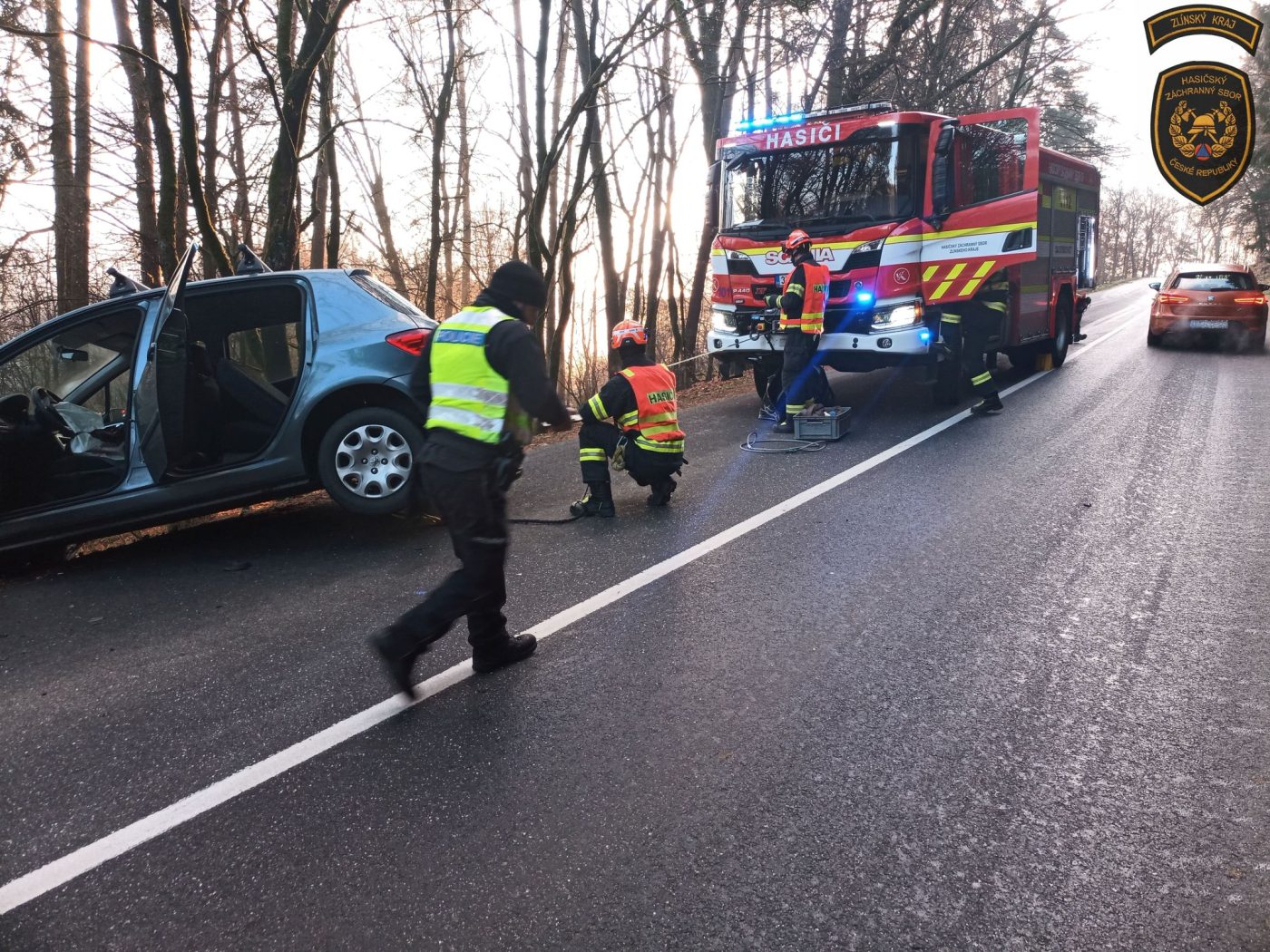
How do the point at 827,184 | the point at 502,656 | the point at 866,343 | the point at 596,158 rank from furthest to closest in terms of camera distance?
1. the point at 596,158
2. the point at 827,184
3. the point at 866,343
4. the point at 502,656

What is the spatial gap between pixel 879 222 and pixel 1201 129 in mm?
3463

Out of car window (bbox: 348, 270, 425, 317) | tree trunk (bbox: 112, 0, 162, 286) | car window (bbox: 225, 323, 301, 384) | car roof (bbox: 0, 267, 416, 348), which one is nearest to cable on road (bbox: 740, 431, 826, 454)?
car window (bbox: 348, 270, 425, 317)

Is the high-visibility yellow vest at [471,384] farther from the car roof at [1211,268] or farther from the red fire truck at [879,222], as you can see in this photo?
the car roof at [1211,268]

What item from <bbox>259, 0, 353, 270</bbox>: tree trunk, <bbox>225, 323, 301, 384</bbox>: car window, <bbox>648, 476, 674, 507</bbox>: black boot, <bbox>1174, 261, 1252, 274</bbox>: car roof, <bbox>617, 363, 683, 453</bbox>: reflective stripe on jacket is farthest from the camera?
<bbox>1174, 261, 1252, 274</bbox>: car roof

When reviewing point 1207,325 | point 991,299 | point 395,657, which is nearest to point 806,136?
point 991,299

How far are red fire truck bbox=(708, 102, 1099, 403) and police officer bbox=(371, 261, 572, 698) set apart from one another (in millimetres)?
6220

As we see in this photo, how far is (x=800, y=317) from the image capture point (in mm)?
9109

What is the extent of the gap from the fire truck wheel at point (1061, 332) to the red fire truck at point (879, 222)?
2.22 m

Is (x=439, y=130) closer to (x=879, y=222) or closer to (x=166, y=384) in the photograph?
(x=879, y=222)

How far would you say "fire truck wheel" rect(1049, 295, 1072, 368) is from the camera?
13.1 m

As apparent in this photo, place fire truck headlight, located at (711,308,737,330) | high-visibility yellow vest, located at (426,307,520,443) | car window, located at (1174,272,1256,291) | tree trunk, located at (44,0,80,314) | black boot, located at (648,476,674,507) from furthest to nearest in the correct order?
car window, located at (1174,272,1256,291), tree trunk, located at (44,0,80,314), fire truck headlight, located at (711,308,737,330), black boot, located at (648,476,674,507), high-visibility yellow vest, located at (426,307,520,443)

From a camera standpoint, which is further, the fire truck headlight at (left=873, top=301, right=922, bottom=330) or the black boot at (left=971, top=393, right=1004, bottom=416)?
the black boot at (left=971, top=393, right=1004, bottom=416)

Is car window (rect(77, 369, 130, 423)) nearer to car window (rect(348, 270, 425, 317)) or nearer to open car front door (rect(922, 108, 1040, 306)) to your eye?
car window (rect(348, 270, 425, 317))

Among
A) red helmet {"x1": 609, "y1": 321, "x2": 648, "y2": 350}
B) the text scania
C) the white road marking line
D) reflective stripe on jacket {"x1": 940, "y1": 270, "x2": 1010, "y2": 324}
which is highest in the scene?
the text scania
